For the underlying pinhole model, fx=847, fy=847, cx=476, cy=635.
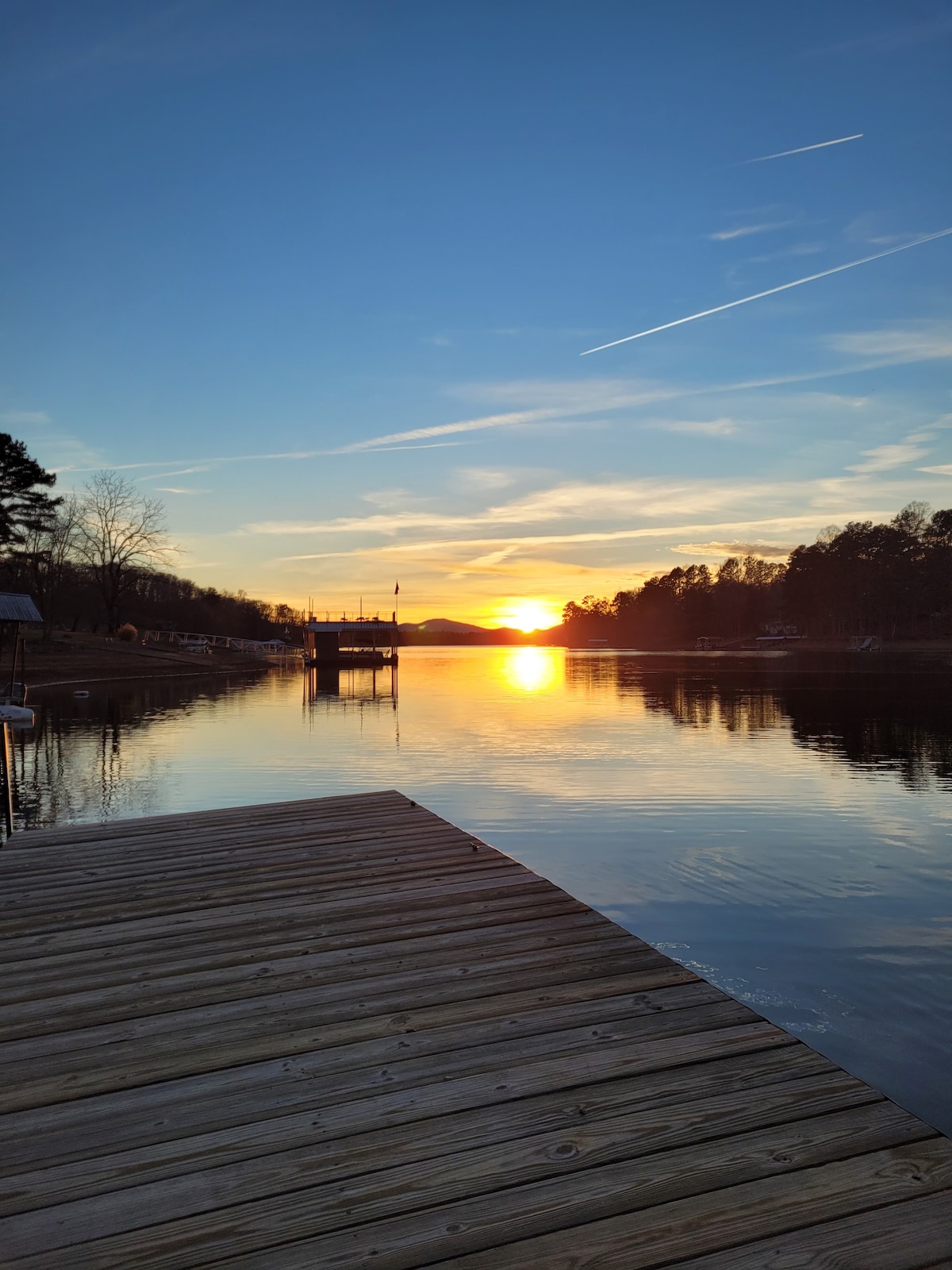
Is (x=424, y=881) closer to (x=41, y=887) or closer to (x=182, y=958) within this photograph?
(x=182, y=958)

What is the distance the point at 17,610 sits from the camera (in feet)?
66.9

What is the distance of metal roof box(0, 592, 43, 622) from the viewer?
20078mm

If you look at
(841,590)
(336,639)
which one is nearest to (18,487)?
(336,639)

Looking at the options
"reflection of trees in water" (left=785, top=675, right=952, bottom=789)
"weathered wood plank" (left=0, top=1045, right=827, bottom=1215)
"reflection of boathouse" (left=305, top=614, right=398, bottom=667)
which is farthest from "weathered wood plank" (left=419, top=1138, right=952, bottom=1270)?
"reflection of boathouse" (left=305, top=614, right=398, bottom=667)

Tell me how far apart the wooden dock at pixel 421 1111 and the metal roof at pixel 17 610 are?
58.7 ft

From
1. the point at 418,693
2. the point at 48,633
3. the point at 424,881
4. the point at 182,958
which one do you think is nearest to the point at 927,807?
the point at 424,881

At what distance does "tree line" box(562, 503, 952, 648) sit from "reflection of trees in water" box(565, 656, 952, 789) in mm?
43834

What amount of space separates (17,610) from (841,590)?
9027cm

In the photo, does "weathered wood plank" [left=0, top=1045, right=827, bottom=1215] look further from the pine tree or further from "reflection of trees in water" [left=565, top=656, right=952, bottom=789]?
the pine tree

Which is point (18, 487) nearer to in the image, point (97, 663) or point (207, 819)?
point (97, 663)

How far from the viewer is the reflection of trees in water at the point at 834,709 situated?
17547 mm

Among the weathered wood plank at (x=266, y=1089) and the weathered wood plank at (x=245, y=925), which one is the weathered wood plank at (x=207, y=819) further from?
the weathered wood plank at (x=266, y=1089)

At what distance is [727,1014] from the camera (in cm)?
337

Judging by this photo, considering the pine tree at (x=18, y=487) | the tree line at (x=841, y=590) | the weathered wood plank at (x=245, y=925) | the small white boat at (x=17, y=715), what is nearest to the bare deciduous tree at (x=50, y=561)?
the pine tree at (x=18, y=487)
